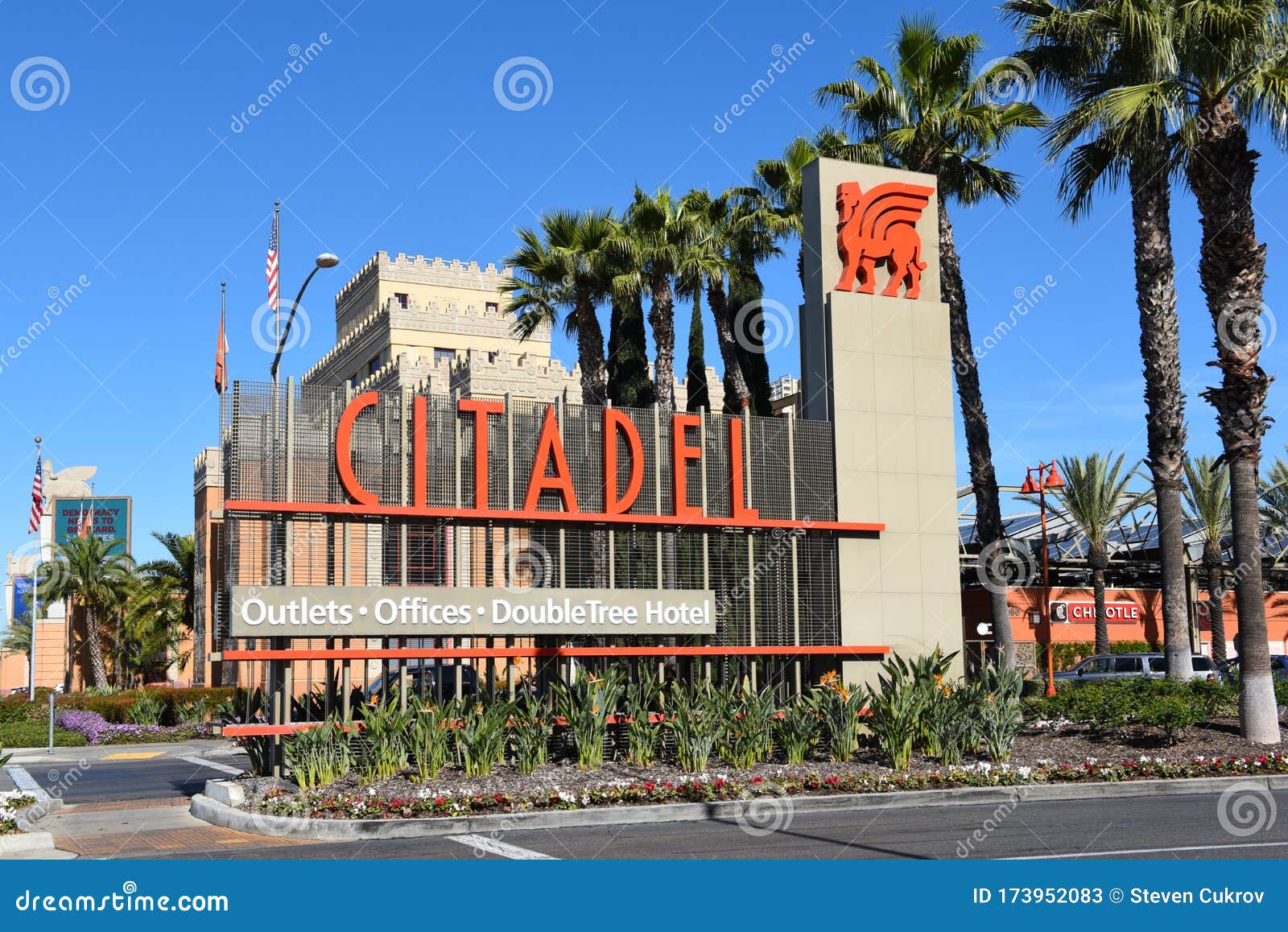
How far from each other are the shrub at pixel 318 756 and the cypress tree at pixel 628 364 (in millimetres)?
20631

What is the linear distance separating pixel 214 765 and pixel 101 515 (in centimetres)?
9195

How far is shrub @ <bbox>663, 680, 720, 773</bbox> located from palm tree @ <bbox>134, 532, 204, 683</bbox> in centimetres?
3740

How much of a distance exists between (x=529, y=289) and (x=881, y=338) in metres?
14.9

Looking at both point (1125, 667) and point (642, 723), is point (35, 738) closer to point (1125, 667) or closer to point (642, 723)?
point (642, 723)

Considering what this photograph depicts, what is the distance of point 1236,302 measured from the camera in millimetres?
20953

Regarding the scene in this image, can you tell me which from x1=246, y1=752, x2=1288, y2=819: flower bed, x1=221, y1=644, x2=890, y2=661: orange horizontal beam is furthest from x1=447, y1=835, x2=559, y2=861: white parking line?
x1=221, y1=644, x2=890, y2=661: orange horizontal beam

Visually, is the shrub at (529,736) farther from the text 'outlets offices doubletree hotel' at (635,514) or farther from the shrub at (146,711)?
the shrub at (146,711)

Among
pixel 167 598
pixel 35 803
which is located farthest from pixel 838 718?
pixel 167 598

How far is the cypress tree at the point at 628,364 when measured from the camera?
36250mm

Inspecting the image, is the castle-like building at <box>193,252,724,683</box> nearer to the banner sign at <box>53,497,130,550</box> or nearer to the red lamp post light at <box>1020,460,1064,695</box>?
the red lamp post light at <box>1020,460,1064,695</box>

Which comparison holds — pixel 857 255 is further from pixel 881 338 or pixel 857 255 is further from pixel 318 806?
pixel 318 806

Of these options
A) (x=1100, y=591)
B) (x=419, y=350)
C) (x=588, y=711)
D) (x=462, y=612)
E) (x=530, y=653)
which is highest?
(x=419, y=350)

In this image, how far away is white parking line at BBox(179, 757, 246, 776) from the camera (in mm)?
22609

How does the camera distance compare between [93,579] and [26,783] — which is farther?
[93,579]
